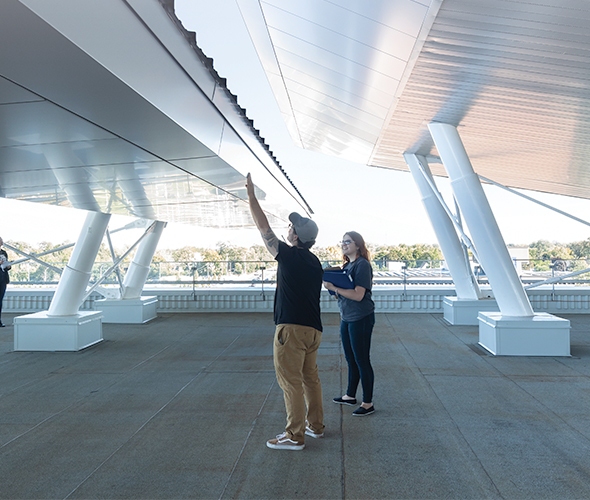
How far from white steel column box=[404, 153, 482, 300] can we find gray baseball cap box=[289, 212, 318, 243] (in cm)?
865

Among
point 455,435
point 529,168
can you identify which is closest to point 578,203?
point 529,168

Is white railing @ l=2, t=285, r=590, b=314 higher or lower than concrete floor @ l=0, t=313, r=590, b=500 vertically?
higher

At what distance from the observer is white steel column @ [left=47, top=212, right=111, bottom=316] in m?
8.96

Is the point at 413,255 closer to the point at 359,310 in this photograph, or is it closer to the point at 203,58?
the point at 359,310

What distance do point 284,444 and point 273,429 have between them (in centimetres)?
55

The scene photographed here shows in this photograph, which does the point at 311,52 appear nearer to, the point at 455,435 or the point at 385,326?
the point at 455,435

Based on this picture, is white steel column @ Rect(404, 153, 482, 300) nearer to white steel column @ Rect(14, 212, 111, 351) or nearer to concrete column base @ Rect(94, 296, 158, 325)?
white steel column @ Rect(14, 212, 111, 351)

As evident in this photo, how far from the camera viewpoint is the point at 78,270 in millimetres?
9031

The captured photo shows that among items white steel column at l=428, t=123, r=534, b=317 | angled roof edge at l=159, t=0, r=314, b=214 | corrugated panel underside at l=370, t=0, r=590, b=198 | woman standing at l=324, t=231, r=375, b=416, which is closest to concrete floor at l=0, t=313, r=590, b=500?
woman standing at l=324, t=231, r=375, b=416

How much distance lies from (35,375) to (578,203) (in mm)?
185872

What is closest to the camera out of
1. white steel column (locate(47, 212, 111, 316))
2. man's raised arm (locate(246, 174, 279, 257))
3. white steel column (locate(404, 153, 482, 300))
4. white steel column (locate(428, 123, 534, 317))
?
man's raised arm (locate(246, 174, 279, 257))

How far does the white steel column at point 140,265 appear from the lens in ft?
42.1

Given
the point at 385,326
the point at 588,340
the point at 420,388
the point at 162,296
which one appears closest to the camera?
the point at 420,388

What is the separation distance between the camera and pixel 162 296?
598 inches
